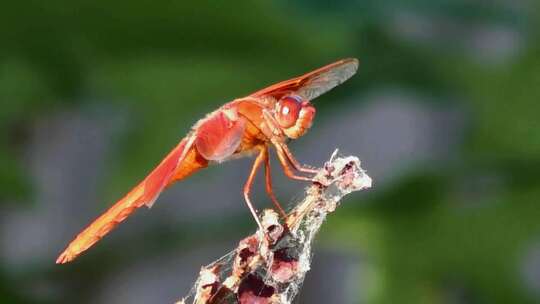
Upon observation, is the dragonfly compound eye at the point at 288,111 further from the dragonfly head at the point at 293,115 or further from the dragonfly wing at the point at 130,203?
the dragonfly wing at the point at 130,203

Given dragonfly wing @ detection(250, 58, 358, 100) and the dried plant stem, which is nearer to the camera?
→ the dried plant stem

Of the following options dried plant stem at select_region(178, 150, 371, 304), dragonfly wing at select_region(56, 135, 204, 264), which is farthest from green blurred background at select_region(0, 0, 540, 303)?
dried plant stem at select_region(178, 150, 371, 304)

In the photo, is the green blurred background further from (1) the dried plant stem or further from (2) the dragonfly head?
Result: (1) the dried plant stem

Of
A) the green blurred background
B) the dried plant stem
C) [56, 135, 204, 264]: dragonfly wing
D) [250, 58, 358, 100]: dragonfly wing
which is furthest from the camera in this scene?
the green blurred background

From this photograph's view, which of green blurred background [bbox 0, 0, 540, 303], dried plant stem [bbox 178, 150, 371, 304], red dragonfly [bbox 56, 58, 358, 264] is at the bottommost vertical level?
dried plant stem [bbox 178, 150, 371, 304]

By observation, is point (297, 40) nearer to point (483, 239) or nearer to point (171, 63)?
point (171, 63)

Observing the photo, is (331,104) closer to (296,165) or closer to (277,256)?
(296,165)

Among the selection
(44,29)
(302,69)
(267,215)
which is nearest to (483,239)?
(302,69)
